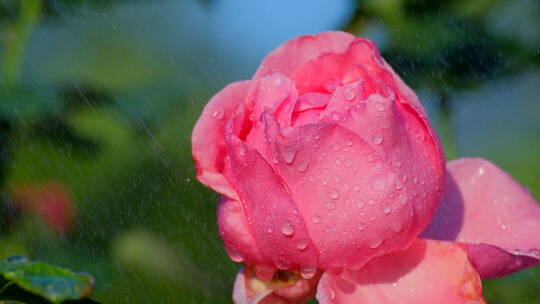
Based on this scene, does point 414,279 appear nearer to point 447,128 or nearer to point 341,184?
point 341,184

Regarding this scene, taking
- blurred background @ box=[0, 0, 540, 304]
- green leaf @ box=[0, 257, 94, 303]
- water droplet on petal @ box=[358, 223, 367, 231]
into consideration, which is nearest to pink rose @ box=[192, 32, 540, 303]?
water droplet on petal @ box=[358, 223, 367, 231]

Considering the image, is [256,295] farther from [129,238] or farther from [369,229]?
[129,238]

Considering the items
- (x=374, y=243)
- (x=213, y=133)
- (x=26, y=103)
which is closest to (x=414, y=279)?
(x=374, y=243)

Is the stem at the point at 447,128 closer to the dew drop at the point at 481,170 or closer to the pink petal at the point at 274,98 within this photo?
the dew drop at the point at 481,170

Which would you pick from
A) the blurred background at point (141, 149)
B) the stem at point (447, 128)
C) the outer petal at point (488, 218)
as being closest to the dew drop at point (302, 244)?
the outer petal at point (488, 218)

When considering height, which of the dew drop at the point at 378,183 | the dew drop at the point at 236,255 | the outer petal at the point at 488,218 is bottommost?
the dew drop at the point at 236,255
